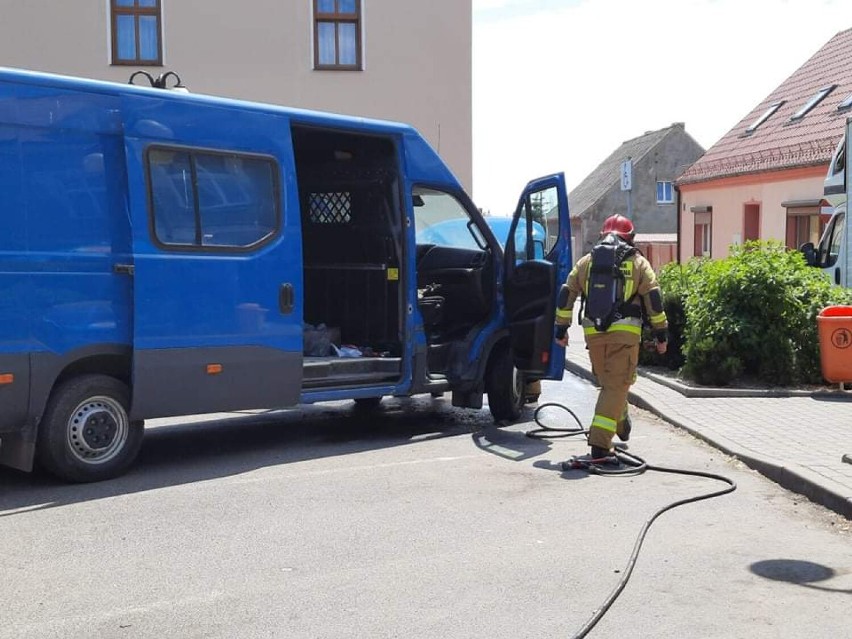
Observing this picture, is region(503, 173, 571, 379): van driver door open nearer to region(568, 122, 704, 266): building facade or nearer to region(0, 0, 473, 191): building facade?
region(0, 0, 473, 191): building facade

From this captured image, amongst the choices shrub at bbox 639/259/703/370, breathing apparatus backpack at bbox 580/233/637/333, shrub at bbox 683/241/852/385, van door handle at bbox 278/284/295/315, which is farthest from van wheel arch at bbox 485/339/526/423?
shrub at bbox 639/259/703/370

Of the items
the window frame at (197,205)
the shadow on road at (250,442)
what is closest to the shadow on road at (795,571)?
the shadow on road at (250,442)

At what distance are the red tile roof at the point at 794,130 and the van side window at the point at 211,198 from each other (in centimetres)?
1680

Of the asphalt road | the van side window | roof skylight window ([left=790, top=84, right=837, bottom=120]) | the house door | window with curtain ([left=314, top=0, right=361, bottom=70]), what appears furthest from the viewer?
the house door

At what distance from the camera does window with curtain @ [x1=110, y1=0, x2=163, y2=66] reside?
1902cm

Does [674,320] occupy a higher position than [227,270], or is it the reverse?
[227,270]

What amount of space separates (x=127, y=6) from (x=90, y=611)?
16.3 metres

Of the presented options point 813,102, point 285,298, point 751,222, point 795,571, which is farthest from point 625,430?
point 751,222

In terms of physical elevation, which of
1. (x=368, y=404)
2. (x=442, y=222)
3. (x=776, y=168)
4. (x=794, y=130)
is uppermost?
(x=794, y=130)

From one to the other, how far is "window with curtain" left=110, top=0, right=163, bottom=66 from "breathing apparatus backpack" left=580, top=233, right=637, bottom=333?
44.3 ft

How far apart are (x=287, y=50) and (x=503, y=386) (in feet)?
38.2

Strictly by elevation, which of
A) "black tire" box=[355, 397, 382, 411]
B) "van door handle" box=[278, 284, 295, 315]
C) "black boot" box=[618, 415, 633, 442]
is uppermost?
"van door handle" box=[278, 284, 295, 315]

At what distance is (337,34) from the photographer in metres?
19.8

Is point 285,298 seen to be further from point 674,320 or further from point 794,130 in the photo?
point 794,130
